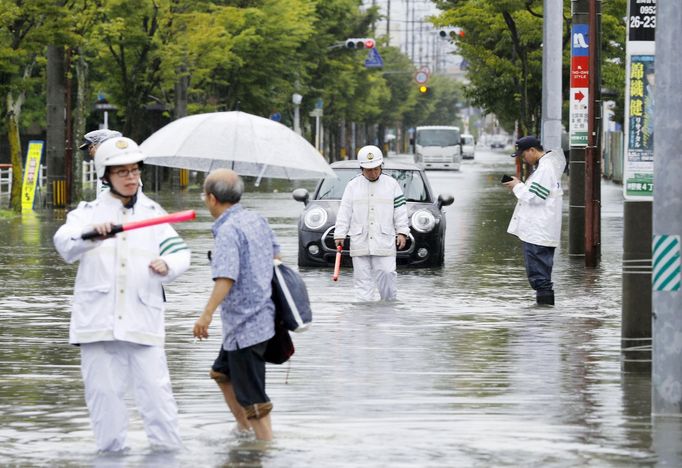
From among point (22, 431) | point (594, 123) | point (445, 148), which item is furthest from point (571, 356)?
point (445, 148)

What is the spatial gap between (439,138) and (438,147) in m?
0.55

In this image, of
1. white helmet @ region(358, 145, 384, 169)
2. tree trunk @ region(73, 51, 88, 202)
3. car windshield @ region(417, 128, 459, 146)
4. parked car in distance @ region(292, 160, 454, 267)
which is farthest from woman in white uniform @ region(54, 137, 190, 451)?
car windshield @ region(417, 128, 459, 146)

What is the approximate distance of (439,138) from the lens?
258 ft

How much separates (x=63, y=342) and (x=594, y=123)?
30.9ft

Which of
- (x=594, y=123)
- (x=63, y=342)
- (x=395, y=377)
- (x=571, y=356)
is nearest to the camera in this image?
(x=395, y=377)

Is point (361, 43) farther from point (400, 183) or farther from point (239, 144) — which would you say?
point (239, 144)

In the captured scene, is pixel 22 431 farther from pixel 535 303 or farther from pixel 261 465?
pixel 535 303

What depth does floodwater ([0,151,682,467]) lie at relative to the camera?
813 cm

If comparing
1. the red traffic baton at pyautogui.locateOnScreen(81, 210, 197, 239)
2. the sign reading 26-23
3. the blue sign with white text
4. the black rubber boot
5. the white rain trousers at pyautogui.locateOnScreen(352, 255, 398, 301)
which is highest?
the blue sign with white text

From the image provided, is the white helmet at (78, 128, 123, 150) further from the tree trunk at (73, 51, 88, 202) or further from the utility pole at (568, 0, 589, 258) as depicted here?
the tree trunk at (73, 51, 88, 202)

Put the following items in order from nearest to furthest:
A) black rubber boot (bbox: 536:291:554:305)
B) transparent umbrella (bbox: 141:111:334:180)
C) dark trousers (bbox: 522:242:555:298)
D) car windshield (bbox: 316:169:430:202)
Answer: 1. transparent umbrella (bbox: 141:111:334:180)
2. dark trousers (bbox: 522:242:555:298)
3. black rubber boot (bbox: 536:291:554:305)
4. car windshield (bbox: 316:169:430:202)

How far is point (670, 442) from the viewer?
838cm

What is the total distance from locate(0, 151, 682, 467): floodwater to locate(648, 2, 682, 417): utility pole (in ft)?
1.08

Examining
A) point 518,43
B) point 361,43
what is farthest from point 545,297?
point 361,43
